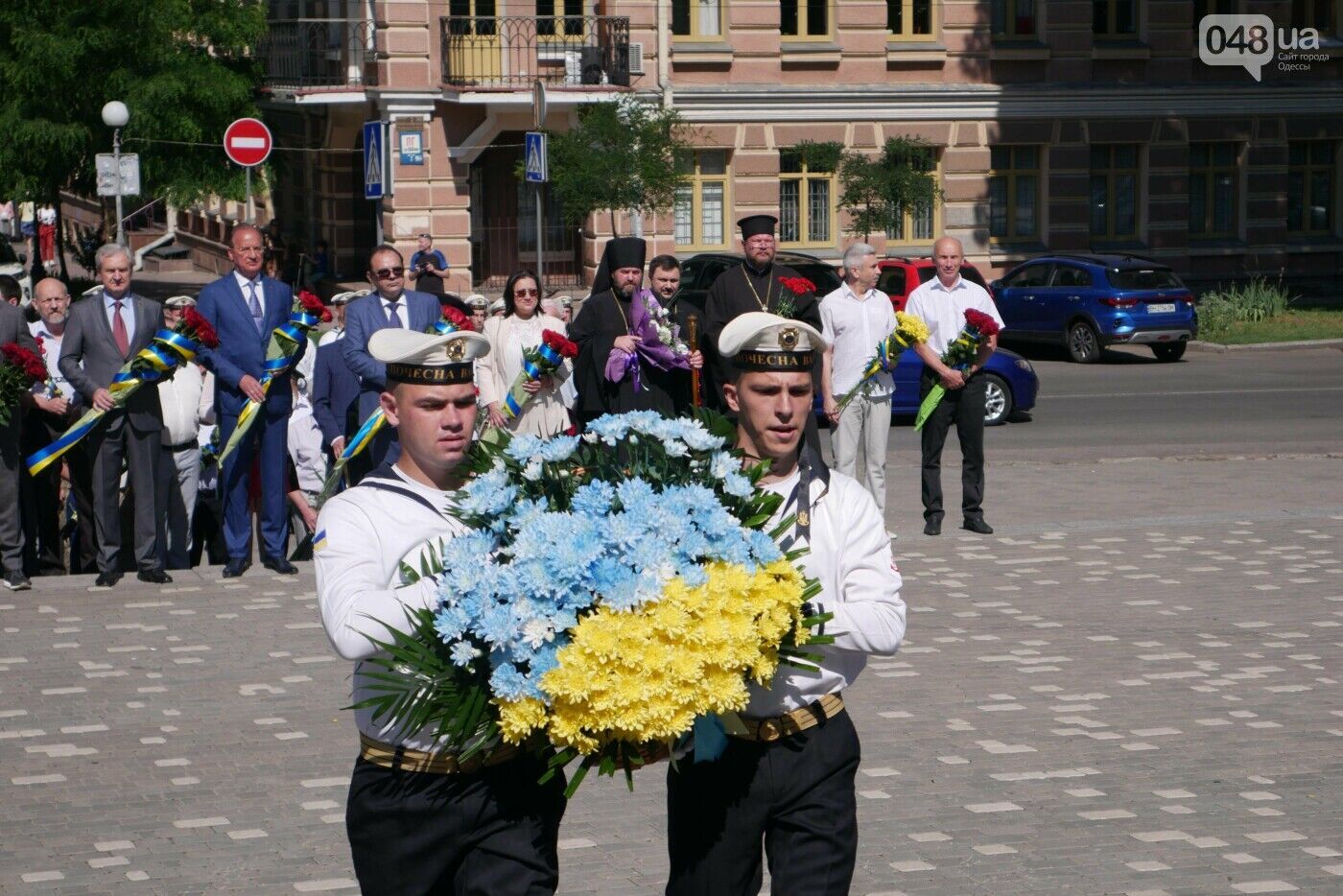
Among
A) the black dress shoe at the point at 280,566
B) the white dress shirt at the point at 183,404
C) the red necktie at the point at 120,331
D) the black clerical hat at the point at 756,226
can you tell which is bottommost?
the black dress shoe at the point at 280,566

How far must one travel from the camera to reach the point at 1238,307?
34.4 meters

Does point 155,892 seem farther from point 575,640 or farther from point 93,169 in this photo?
point 93,169

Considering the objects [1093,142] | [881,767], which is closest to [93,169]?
[1093,142]

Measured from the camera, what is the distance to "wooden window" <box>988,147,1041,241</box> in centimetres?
3972

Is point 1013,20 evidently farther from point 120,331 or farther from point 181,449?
point 120,331

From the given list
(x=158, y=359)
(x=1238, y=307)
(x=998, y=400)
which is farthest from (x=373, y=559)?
(x=1238, y=307)

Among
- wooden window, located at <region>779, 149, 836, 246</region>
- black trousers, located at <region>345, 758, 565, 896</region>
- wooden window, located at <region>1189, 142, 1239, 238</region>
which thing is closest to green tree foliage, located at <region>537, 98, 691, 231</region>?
wooden window, located at <region>779, 149, 836, 246</region>

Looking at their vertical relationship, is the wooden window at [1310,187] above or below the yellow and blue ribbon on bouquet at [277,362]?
above

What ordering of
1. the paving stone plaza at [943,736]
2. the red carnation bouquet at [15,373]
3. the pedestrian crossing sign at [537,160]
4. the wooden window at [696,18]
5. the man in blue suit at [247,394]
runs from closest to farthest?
the paving stone plaza at [943,736]
the red carnation bouquet at [15,373]
the man in blue suit at [247,394]
the pedestrian crossing sign at [537,160]
the wooden window at [696,18]

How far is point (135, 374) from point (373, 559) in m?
7.73

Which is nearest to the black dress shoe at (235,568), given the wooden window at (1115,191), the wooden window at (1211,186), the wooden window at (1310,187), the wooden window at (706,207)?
the wooden window at (706,207)

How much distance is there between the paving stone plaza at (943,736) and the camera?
23.1 feet

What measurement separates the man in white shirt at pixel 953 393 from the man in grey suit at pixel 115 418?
529cm

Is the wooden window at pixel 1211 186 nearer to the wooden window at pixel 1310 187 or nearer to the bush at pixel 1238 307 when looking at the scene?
the wooden window at pixel 1310 187
